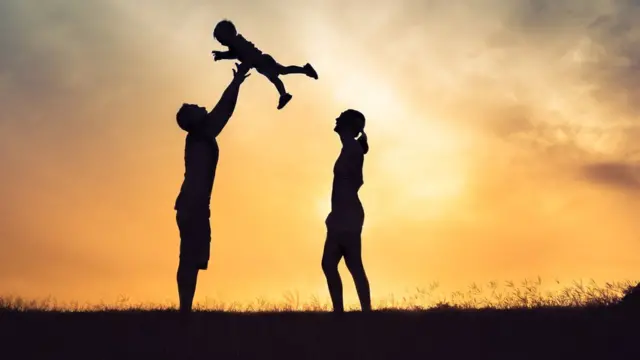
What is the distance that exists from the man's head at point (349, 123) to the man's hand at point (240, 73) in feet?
5.37

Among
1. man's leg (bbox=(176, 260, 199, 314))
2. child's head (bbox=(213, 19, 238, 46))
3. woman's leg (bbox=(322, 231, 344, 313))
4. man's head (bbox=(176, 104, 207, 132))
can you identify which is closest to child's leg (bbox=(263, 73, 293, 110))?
child's head (bbox=(213, 19, 238, 46))

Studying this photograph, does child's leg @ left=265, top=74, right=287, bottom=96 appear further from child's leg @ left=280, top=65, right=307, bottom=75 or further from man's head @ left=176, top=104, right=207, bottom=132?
man's head @ left=176, top=104, right=207, bottom=132

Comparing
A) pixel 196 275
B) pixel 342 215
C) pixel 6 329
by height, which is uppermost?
pixel 342 215

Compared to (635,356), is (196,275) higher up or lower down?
higher up

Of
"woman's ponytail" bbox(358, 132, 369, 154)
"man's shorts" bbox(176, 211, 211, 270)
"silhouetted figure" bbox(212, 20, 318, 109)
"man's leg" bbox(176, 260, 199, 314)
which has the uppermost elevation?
"silhouetted figure" bbox(212, 20, 318, 109)

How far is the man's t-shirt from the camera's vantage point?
524 inches

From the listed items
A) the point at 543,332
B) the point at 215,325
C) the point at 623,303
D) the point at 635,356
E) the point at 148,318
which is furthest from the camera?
the point at 623,303

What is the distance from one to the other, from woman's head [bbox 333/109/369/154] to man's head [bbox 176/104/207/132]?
214 cm

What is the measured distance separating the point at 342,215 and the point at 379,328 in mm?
2702

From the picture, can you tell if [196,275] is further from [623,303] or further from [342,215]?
[623,303]

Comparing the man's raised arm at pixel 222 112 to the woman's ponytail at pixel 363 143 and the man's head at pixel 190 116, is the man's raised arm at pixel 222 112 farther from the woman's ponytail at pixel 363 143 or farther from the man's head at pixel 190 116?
the woman's ponytail at pixel 363 143

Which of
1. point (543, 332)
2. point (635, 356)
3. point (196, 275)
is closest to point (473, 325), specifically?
point (543, 332)

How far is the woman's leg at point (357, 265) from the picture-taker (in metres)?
13.7

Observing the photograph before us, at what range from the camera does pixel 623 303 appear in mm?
13641
